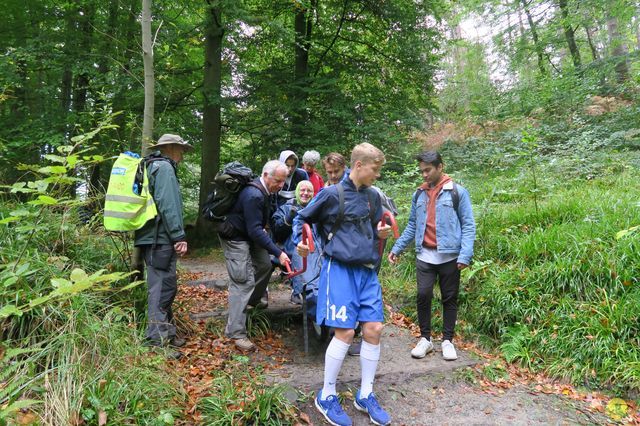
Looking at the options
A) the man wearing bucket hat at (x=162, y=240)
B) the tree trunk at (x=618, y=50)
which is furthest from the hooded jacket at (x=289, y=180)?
the tree trunk at (x=618, y=50)

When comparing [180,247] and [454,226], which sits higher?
[454,226]

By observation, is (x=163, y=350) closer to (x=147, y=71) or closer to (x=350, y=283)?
(x=350, y=283)

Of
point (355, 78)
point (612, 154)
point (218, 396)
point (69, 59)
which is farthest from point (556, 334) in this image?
point (69, 59)

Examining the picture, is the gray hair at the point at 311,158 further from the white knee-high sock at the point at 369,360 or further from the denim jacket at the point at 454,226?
the white knee-high sock at the point at 369,360

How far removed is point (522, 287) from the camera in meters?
4.82

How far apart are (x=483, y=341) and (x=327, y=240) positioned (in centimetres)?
271

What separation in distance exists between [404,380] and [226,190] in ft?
8.54

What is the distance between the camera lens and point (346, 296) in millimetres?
3111

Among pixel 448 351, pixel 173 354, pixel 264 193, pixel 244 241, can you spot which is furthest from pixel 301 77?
pixel 173 354

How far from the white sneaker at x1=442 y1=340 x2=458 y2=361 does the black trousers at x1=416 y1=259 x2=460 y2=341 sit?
0.24ft

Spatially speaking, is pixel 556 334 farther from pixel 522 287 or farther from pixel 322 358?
pixel 322 358

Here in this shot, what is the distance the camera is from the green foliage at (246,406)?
116 inches

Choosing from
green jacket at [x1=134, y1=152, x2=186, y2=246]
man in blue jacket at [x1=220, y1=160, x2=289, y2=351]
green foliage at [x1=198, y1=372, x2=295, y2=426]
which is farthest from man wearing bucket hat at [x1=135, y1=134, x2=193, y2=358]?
green foliage at [x1=198, y1=372, x2=295, y2=426]

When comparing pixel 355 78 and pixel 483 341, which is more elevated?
pixel 355 78
